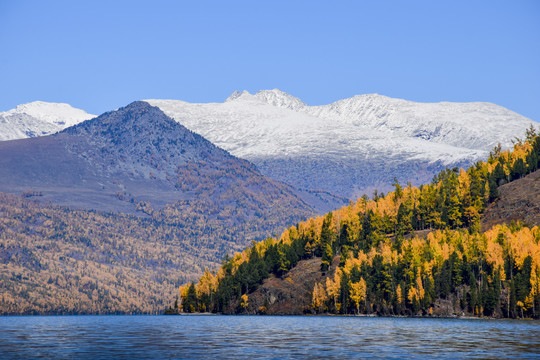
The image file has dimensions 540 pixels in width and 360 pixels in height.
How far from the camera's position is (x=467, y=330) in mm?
152375

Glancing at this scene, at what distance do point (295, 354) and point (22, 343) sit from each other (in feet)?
160

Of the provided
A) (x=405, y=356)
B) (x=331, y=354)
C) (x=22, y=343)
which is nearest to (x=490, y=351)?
(x=405, y=356)

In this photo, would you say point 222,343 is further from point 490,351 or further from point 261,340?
point 490,351

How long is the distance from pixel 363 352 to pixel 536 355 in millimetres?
23463

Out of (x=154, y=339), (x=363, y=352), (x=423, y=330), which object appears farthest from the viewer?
(x=423, y=330)

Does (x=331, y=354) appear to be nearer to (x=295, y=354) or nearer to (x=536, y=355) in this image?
(x=295, y=354)

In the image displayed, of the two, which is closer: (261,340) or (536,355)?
(536,355)

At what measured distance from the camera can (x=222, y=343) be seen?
11906 cm

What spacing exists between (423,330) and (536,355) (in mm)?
53642

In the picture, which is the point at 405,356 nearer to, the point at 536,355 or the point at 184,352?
the point at 536,355

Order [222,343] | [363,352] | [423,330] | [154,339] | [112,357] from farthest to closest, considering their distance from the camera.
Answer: [423,330]
[154,339]
[222,343]
[363,352]
[112,357]

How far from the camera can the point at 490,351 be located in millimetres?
104188

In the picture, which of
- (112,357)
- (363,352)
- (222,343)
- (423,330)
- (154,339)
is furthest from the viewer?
(423,330)

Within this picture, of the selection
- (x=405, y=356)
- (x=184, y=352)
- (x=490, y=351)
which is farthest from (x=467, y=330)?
(x=184, y=352)
